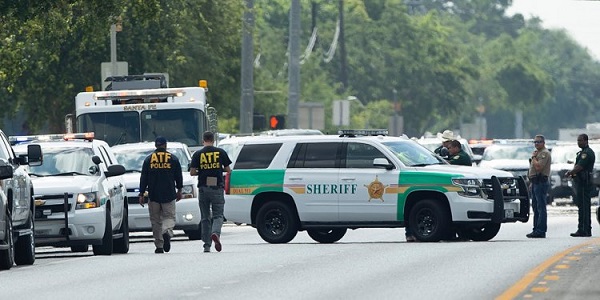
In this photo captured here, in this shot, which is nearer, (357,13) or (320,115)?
(320,115)

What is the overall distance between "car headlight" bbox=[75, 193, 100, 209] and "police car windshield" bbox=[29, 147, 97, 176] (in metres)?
1.05

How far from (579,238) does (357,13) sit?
74387 millimetres

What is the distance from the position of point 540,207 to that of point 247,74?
67.1 feet

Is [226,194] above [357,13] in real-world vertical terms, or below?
below

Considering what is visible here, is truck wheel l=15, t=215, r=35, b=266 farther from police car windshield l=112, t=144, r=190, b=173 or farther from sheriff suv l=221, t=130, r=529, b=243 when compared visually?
police car windshield l=112, t=144, r=190, b=173

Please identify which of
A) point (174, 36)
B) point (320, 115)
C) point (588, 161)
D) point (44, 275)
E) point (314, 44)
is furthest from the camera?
point (314, 44)

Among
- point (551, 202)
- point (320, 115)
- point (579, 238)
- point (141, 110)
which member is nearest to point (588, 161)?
point (579, 238)

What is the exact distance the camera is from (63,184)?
83.0ft

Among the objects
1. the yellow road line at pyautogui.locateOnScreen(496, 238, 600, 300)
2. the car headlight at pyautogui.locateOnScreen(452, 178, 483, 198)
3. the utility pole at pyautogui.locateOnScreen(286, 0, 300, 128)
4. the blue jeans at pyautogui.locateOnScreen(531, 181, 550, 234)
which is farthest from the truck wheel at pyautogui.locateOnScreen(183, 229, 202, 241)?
the utility pole at pyautogui.locateOnScreen(286, 0, 300, 128)

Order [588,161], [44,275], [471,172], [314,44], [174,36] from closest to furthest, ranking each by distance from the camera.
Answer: [44,275], [471,172], [588,161], [174,36], [314,44]

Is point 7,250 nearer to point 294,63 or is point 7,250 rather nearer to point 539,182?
point 539,182

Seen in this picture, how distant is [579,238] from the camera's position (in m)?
29.0

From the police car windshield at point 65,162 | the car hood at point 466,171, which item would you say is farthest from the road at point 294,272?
the police car windshield at point 65,162

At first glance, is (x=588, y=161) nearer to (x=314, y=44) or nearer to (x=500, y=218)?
(x=500, y=218)
